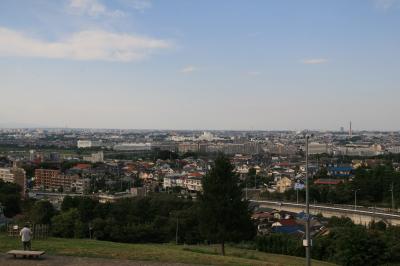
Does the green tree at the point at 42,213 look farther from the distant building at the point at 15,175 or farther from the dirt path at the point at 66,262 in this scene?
the distant building at the point at 15,175

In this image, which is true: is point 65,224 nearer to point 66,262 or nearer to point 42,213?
point 42,213

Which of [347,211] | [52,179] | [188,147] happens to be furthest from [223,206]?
[188,147]

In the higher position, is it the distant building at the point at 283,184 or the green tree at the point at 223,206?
the green tree at the point at 223,206

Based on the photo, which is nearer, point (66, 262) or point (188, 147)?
point (66, 262)

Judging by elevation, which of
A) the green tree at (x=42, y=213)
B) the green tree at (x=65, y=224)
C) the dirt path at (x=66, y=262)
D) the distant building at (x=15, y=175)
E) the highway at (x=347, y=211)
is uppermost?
the dirt path at (x=66, y=262)

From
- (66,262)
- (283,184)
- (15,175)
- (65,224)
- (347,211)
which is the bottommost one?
(283,184)

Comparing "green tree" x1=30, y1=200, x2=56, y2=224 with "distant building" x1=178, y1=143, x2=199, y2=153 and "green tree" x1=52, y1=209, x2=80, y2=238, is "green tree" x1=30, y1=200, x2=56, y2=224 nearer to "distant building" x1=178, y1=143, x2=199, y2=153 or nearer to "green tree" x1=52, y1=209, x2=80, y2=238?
"green tree" x1=52, y1=209, x2=80, y2=238

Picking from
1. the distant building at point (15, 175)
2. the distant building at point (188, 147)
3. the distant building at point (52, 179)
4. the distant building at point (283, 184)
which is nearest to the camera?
the distant building at point (283, 184)

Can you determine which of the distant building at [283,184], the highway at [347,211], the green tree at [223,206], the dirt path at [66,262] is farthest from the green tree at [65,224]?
the distant building at [283,184]
